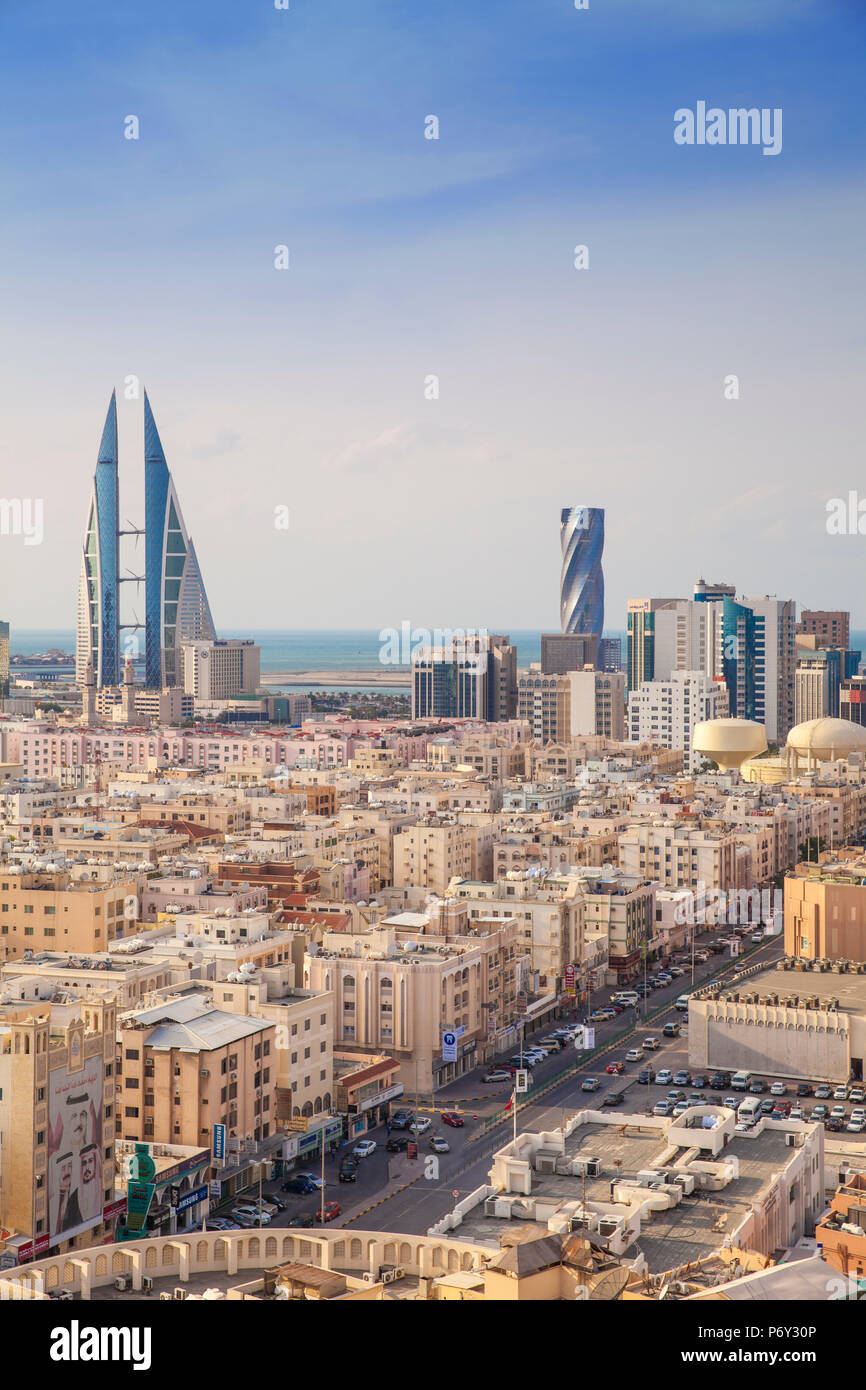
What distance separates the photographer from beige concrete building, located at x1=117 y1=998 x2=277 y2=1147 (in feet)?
27.1

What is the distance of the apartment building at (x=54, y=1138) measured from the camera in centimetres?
689

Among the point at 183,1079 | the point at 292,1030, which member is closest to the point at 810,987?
the point at 292,1030

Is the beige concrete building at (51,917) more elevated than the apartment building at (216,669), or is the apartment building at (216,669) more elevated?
the apartment building at (216,669)

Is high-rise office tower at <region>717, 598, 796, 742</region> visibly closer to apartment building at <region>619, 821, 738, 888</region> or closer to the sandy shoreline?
apartment building at <region>619, 821, 738, 888</region>

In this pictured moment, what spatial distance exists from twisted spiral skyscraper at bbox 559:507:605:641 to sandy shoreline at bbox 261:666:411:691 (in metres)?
15.6

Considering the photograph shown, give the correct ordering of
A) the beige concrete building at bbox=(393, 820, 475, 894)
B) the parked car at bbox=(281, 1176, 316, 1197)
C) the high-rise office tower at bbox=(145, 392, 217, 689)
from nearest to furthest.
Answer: the parked car at bbox=(281, 1176, 316, 1197), the beige concrete building at bbox=(393, 820, 475, 894), the high-rise office tower at bbox=(145, 392, 217, 689)

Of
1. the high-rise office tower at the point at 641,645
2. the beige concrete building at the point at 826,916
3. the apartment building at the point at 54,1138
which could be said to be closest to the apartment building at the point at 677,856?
the beige concrete building at the point at 826,916

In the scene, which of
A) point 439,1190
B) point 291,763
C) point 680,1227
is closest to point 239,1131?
point 439,1190

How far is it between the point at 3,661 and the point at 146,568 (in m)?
8.92

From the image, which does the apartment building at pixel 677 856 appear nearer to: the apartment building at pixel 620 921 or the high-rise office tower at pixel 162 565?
the apartment building at pixel 620 921

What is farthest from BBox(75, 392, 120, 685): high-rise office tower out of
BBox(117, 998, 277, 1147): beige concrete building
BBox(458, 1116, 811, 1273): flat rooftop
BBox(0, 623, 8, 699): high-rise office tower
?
BBox(458, 1116, 811, 1273): flat rooftop

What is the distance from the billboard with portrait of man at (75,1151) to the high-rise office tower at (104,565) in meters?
43.8
